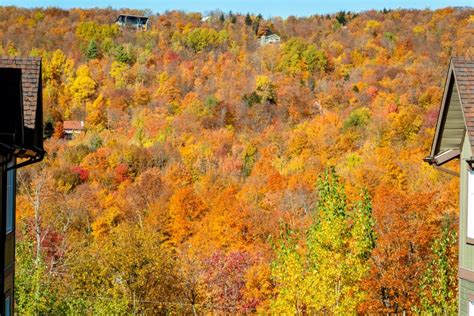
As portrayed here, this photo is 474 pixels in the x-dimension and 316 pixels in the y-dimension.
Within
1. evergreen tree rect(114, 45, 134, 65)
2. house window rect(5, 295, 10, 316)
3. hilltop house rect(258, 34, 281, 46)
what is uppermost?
hilltop house rect(258, 34, 281, 46)

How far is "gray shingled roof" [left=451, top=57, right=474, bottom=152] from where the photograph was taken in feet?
44.9

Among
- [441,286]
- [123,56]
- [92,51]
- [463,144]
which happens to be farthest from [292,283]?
[92,51]

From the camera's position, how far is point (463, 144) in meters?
14.7

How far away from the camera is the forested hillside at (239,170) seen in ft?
81.9

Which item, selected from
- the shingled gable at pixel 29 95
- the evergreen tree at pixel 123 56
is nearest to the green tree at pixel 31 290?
the shingled gable at pixel 29 95

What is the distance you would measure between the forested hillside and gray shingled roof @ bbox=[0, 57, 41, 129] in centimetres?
815

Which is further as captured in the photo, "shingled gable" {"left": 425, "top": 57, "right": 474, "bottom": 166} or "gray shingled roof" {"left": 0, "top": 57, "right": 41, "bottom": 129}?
"gray shingled roof" {"left": 0, "top": 57, "right": 41, "bottom": 129}

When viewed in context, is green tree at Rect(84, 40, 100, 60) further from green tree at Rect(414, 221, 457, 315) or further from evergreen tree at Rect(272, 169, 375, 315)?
evergreen tree at Rect(272, 169, 375, 315)

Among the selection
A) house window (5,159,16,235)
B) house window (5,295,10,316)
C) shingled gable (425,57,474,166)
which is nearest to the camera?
shingled gable (425,57,474,166)

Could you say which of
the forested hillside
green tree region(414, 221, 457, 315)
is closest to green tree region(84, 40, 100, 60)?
the forested hillside

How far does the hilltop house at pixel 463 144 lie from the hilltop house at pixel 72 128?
119437 millimetres

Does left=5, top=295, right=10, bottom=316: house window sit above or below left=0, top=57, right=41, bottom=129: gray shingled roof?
below

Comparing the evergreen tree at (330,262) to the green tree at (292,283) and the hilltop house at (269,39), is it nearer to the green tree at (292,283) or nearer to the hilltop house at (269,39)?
the green tree at (292,283)

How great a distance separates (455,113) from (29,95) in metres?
8.38
